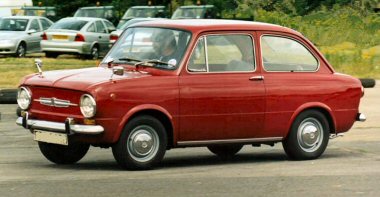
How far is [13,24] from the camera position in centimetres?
3575

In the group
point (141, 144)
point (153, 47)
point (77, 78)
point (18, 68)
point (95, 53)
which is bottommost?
point (95, 53)

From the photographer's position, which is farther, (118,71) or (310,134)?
(310,134)

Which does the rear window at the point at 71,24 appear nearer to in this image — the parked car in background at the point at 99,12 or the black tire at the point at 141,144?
the parked car in background at the point at 99,12

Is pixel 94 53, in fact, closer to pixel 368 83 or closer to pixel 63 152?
pixel 368 83

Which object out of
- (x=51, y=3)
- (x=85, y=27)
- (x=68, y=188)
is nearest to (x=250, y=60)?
(x=68, y=188)

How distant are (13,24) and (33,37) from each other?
3.79 feet

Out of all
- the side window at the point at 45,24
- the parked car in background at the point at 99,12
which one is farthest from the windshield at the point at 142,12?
the side window at the point at 45,24

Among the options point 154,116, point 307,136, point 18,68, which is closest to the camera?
point 154,116

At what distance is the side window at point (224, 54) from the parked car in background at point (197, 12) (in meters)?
27.3

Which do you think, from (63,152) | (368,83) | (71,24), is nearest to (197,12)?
(71,24)

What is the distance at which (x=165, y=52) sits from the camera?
429 inches

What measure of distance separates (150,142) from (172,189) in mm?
1270

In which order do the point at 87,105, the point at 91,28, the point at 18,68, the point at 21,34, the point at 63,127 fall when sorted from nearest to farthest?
the point at 87,105, the point at 63,127, the point at 18,68, the point at 21,34, the point at 91,28

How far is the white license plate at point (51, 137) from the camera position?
10117mm
